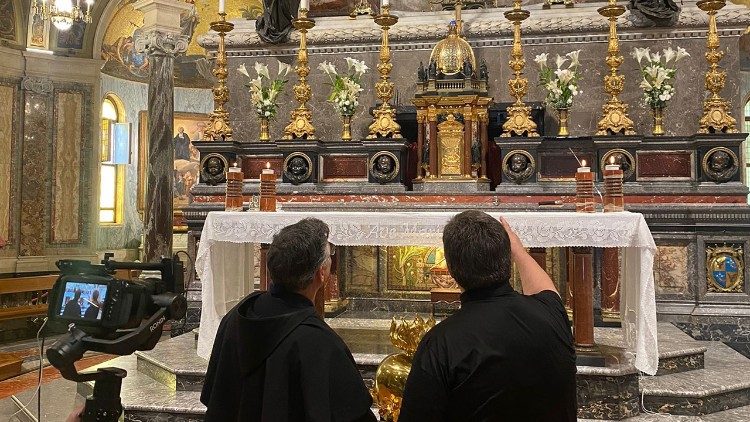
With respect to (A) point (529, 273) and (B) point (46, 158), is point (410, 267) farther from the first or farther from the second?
(B) point (46, 158)

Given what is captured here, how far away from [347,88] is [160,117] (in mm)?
3920

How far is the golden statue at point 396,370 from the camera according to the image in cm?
383

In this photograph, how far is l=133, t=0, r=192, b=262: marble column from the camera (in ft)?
33.0

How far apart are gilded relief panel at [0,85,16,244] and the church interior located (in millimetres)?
1391

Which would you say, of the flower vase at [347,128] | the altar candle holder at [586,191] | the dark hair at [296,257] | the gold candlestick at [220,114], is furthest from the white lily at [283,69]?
the dark hair at [296,257]

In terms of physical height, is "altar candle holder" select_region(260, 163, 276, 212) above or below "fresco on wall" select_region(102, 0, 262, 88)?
below

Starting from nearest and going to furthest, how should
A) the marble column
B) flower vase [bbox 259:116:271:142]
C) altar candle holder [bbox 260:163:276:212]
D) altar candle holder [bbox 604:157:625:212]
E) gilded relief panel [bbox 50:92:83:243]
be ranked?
1. altar candle holder [bbox 604:157:625:212]
2. altar candle holder [bbox 260:163:276:212]
3. flower vase [bbox 259:116:271:142]
4. the marble column
5. gilded relief panel [bbox 50:92:83:243]

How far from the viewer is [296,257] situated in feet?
7.30

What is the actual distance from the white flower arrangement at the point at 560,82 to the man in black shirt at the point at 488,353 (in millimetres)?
5662

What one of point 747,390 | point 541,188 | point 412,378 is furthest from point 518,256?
point 541,188

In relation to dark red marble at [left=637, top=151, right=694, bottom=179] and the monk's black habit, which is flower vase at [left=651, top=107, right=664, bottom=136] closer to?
dark red marble at [left=637, top=151, right=694, bottom=179]

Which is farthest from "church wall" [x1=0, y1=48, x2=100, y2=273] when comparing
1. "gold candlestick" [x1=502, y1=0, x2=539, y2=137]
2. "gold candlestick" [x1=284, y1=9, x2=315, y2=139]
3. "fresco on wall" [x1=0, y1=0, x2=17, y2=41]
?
"gold candlestick" [x1=502, y1=0, x2=539, y2=137]

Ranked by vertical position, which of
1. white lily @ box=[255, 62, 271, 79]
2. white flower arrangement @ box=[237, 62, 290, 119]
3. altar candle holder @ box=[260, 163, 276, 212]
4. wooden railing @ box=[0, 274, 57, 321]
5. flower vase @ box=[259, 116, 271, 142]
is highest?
white lily @ box=[255, 62, 271, 79]

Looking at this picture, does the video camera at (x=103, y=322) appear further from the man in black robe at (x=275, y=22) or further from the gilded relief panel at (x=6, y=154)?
the gilded relief panel at (x=6, y=154)
